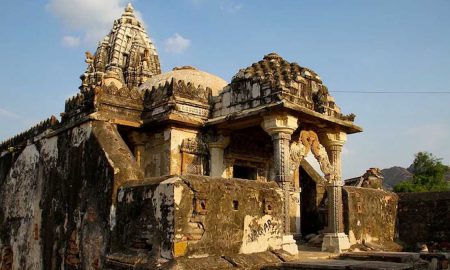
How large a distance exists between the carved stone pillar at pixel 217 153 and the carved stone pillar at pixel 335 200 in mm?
2580

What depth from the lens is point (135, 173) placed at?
8.38m

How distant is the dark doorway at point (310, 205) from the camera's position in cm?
1402

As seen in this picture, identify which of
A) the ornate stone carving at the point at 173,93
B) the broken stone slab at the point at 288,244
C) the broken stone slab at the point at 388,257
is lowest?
the broken stone slab at the point at 388,257

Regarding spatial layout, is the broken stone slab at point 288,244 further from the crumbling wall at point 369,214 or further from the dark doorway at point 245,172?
the dark doorway at point 245,172

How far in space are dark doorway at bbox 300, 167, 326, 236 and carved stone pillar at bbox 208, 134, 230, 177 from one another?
13.3 ft

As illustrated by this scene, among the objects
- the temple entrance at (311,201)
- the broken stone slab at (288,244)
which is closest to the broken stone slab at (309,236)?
the temple entrance at (311,201)

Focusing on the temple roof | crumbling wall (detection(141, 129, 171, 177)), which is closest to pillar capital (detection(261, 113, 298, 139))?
crumbling wall (detection(141, 129, 171, 177))

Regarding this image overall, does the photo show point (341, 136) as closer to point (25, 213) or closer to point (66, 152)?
point (66, 152)

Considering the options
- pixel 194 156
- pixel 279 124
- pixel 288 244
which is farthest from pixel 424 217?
pixel 194 156

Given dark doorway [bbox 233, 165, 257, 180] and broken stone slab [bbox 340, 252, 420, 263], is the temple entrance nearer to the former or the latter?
Result: dark doorway [bbox 233, 165, 257, 180]

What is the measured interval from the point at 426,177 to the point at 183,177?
27045mm

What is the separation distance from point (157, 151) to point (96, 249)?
3.40 m

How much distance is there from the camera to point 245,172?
12.8 meters

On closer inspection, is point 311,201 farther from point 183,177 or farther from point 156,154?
point 183,177
